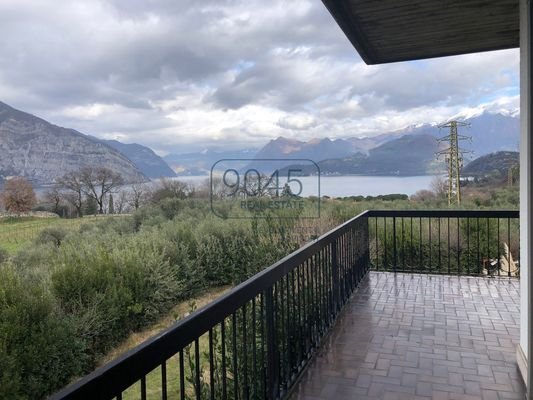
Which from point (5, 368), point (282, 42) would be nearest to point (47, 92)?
point (282, 42)

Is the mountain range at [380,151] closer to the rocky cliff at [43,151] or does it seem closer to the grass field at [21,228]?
the rocky cliff at [43,151]

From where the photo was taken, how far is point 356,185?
9.45 metres

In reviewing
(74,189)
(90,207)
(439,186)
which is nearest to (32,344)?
(74,189)

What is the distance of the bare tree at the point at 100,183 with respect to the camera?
1025 centimetres

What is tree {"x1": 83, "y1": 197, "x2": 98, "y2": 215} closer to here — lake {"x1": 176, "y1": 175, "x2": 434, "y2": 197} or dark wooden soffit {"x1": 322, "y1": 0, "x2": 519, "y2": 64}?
lake {"x1": 176, "y1": 175, "x2": 434, "y2": 197}

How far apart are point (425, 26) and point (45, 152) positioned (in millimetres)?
8496

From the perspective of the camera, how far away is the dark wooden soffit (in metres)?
2.85

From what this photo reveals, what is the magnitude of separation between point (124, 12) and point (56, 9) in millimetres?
1364

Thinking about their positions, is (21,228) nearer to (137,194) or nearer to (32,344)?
(137,194)

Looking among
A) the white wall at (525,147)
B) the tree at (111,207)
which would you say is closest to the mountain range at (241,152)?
the tree at (111,207)

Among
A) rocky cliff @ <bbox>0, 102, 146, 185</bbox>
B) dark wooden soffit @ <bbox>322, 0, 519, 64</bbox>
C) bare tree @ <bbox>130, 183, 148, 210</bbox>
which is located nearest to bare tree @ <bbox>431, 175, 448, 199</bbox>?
dark wooden soffit @ <bbox>322, 0, 519, 64</bbox>

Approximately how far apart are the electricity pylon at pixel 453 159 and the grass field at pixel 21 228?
10.4m

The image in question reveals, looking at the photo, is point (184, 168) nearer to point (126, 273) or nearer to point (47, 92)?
point (47, 92)

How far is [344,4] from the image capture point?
2.77m
